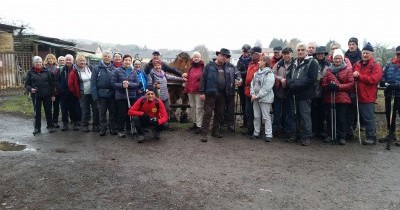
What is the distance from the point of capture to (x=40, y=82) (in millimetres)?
8258

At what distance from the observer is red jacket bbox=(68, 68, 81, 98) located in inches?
332

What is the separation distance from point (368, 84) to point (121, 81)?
17.7 ft

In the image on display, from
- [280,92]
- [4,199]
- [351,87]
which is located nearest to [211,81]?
[280,92]

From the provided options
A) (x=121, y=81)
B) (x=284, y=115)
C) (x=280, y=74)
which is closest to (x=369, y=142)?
(x=284, y=115)

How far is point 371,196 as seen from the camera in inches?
189

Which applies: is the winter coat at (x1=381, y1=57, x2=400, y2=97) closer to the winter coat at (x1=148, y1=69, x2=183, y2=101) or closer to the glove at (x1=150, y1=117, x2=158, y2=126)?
the winter coat at (x1=148, y1=69, x2=183, y2=101)

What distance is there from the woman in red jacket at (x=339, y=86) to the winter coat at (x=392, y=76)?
34.7 inches

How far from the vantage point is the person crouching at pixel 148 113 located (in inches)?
296

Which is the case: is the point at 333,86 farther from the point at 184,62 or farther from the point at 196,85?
the point at 184,62

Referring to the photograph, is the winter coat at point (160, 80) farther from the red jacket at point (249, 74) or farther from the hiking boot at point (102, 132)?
the red jacket at point (249, 74)

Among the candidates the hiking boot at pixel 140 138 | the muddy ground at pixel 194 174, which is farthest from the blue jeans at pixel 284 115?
the hiking boot at pixel 140 138

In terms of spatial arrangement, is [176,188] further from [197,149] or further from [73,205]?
[197,149]

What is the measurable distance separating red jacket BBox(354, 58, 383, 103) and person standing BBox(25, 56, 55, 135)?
23.4 ft

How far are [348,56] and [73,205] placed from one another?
685 centimetres
